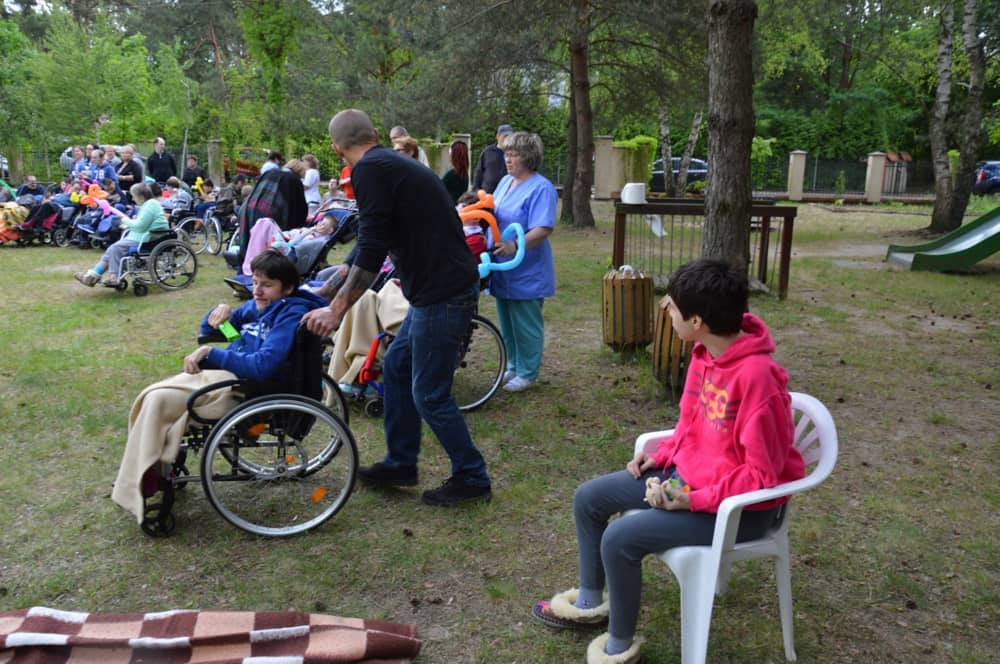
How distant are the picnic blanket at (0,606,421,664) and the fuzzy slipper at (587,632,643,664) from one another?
1.92 feet

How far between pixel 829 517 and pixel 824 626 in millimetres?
906

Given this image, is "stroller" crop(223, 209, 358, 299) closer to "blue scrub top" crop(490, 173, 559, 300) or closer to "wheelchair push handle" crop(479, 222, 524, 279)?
"blue scrub top" crop(490, 173, 559, 300)

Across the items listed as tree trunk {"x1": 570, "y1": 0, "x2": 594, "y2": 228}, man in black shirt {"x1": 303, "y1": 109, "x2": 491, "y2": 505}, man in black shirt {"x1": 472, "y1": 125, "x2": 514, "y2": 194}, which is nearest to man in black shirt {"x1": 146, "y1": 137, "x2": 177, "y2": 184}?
tree trunk {"x1": 570, "y1": 0, "x2": 594, "y2": 228}

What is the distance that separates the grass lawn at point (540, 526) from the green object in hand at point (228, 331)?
0.84 metres

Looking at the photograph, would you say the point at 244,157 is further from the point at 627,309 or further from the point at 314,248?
the point at 627,309

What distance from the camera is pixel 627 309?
227 inches

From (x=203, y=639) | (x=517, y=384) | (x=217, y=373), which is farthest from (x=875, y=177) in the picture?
(x=203, y=639)

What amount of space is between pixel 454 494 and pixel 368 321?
58.9 inches

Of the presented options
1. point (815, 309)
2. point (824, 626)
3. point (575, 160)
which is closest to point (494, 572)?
point (824, 626)

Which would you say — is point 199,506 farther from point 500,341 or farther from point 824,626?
point 824,626

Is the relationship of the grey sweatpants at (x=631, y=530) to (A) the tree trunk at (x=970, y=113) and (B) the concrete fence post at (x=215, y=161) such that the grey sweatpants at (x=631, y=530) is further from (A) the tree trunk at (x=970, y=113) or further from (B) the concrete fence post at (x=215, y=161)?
(B) the concrete fence post at (x=215, y=161)

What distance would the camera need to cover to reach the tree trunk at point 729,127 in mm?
4988

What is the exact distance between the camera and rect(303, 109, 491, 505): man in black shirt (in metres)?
3.31

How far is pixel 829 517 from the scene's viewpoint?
12.0 ft
